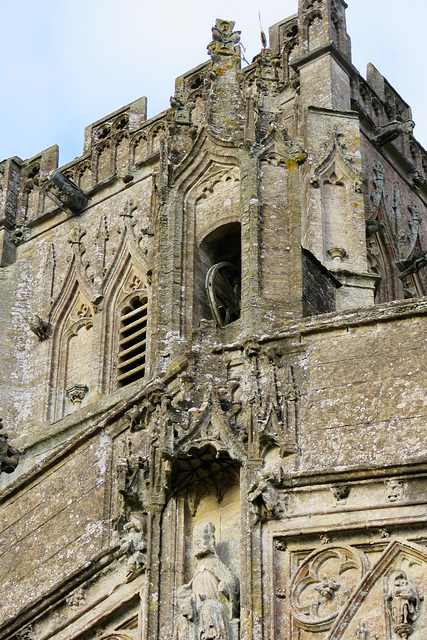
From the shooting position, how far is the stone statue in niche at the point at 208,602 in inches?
683

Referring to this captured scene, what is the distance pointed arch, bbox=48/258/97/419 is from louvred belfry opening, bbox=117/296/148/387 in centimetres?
53

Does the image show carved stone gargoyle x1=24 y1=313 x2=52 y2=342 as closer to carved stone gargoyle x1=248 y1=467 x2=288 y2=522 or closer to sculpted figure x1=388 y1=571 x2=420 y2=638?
carved stone gargoyle x1=248 y1=467 x2=288 y2=522

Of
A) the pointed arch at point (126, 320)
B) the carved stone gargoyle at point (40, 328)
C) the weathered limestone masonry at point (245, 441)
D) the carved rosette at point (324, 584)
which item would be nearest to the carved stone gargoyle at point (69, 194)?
the pointed arch at point (126, 320)

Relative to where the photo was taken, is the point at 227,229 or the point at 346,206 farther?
the point at 346,206

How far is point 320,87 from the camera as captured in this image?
2781 centimetres

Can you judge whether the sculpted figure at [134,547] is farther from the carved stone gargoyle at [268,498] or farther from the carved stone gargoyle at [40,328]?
the carved stone gargoyle at [40,328]

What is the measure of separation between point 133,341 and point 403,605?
11797mm

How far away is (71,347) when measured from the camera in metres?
29.2

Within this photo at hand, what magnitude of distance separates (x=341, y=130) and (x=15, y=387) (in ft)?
19.9

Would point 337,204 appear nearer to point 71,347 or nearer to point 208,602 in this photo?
point 71,347

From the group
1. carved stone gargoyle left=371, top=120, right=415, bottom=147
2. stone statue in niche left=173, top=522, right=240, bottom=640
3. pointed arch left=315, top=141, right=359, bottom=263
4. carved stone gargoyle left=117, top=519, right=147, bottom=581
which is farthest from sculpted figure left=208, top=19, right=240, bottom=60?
stone statue in niche left=173, top=522, right=240, bottom=640

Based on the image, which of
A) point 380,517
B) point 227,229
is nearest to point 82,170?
point 227,229

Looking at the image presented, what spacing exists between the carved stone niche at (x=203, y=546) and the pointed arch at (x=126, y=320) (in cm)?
807

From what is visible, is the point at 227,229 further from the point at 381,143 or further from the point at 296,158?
the point at 381,143
